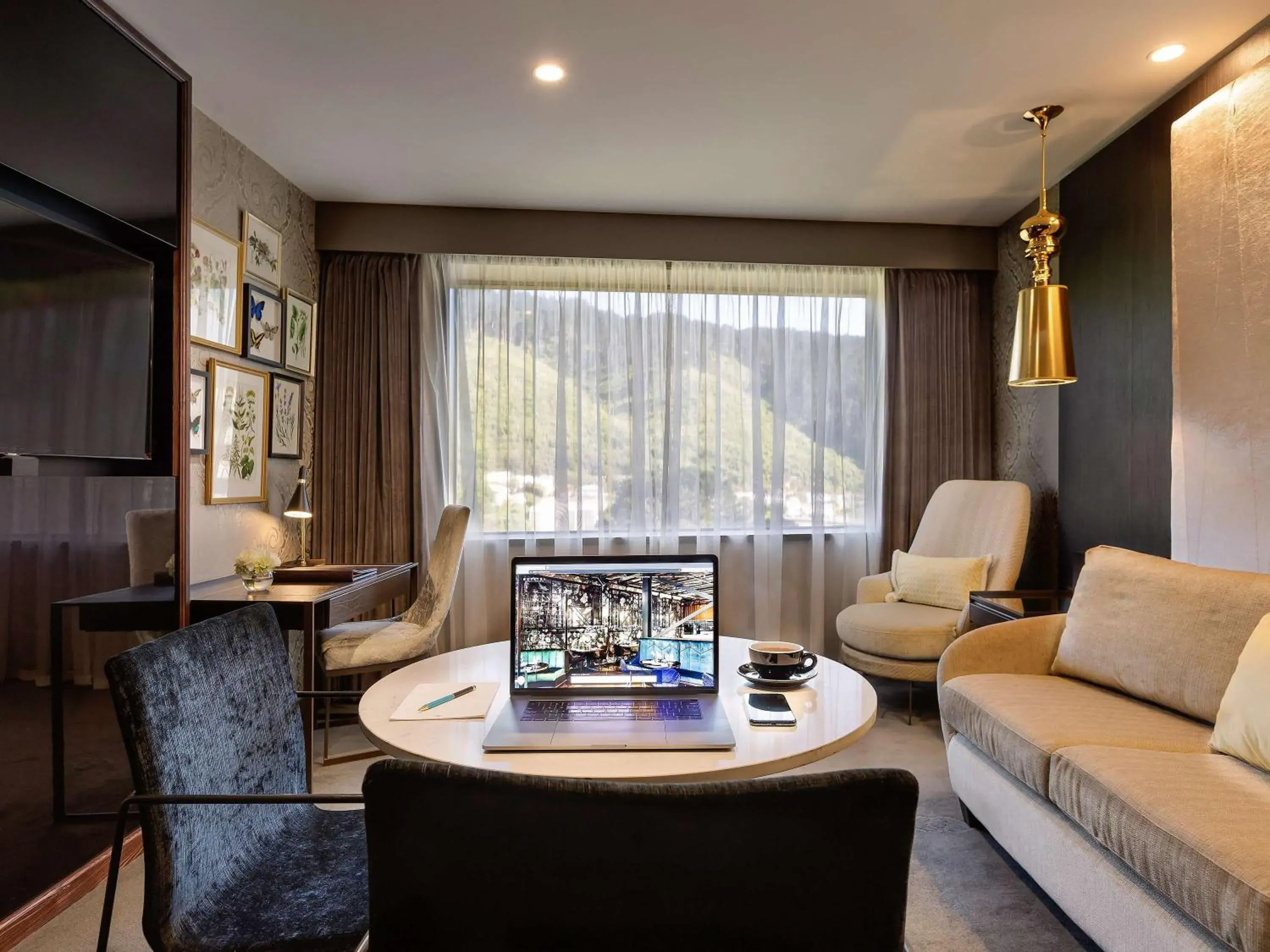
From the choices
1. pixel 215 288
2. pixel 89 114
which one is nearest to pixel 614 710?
pixel 89 114

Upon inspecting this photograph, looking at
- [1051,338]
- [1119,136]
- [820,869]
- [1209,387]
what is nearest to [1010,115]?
[1119,136]

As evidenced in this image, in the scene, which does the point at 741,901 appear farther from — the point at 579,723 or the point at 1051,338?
the point at 1051,338

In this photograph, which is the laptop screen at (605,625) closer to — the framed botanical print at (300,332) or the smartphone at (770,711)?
the smartphone at (770,711)

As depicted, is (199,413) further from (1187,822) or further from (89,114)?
(1187,822)

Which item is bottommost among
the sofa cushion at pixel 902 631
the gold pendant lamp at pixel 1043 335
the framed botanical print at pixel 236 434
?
the sofa cushion at pixel 902 631

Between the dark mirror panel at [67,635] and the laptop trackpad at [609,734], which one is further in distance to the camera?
the dark mirror panel at [67,635]

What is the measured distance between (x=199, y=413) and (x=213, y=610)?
2.47ft

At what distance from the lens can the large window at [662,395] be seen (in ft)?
12.9

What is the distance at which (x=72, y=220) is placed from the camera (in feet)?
6.53

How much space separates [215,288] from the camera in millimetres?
2861

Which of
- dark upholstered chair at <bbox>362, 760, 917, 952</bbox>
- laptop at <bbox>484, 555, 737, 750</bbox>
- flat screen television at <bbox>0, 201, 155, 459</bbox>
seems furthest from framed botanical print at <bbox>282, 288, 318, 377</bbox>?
dark upholstered chair at <bbox>362, 760, 917, 952</bbox>

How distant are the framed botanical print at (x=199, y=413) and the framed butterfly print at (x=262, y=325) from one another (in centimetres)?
34

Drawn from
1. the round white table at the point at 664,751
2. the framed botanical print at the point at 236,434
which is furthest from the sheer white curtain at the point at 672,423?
the round white table at the point at 664,751

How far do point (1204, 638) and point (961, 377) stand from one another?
2.52m
